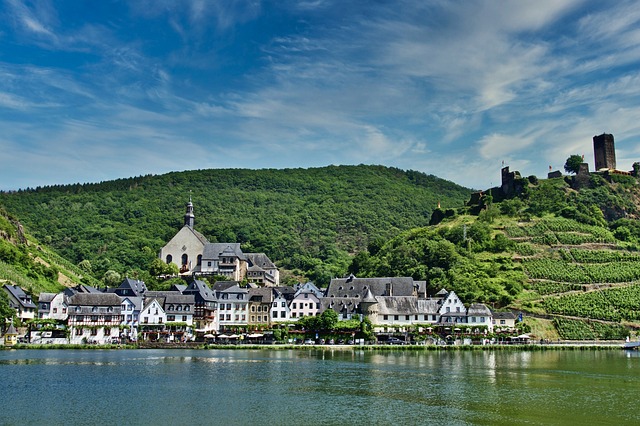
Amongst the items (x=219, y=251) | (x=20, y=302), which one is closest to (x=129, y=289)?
(x=20, y=302)

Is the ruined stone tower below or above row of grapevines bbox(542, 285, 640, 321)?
above

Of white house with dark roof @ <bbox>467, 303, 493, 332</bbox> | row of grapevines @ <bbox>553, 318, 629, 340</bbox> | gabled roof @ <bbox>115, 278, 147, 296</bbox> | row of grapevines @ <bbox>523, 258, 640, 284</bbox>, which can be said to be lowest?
row of grapevines @ <bbox>553, 318, 629, 340</bbox>

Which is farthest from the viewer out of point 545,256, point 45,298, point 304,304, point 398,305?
point 545,256

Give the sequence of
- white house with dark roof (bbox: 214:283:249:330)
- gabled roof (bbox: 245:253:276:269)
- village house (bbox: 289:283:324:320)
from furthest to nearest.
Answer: gabled roof (bbox: 245:253:276:269)
white house with dark roof (bbox: 214:283:249:330)
village house (bbox: 289:283:324:320)

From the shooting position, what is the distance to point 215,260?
121m

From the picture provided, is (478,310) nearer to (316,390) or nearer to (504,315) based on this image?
(504,315)

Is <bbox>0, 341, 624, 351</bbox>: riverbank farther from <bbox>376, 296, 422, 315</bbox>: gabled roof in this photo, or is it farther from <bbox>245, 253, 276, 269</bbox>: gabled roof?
<bbox>245, 253, 276, 269</bbox>: gabled roof

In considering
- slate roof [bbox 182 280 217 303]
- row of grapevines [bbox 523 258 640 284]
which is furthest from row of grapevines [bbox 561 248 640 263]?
slate roof [bbox 182 280 217 303]

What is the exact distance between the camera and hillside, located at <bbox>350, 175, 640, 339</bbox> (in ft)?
325

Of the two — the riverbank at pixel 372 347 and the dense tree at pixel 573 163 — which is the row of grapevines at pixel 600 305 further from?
the dense tree at pixel 573 163

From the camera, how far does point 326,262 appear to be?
160m

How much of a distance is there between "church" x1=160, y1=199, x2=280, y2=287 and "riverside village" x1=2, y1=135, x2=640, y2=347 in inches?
496

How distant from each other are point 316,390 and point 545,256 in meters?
83.2

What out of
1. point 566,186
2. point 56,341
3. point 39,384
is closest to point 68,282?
point 56,341
